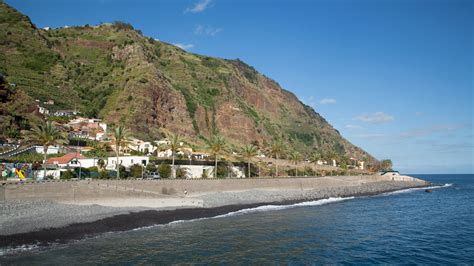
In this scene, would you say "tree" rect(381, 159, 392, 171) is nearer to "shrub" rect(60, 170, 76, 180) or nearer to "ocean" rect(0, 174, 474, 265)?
"ocean" rect(0, 174, 474, 265)

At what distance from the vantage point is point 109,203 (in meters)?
43.2

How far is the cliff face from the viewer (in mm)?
112812

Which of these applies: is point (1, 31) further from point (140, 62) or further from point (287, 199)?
point (287, 199)

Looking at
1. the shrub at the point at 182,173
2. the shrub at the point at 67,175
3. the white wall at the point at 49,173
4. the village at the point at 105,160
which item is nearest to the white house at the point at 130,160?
the village at the point at 105,160

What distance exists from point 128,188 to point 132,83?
255ft

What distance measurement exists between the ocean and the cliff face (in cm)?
6755

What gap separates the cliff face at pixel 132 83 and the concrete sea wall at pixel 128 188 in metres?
44.6

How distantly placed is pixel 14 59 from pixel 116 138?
271 ft

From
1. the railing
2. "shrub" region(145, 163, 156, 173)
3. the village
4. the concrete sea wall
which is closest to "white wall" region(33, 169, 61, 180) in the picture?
the village

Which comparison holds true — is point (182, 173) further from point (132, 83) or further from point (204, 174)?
point (132, 83)

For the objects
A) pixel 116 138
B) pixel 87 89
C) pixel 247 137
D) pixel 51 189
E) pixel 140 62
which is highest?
pixel 140 62

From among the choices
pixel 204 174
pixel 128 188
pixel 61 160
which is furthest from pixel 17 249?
pixel 204 174

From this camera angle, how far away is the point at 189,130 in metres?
127

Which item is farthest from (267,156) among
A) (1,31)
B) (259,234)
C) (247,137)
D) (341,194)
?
(1,31)
